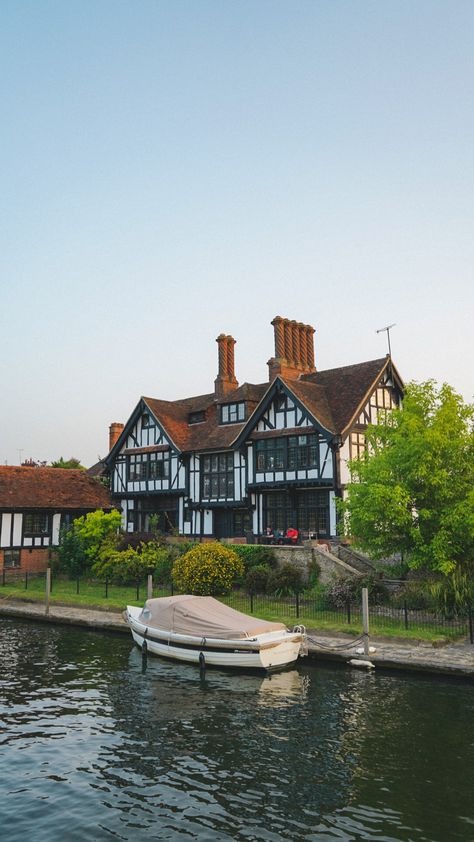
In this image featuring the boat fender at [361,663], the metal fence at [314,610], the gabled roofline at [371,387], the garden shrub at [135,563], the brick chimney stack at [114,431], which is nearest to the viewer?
the boat fender at [361,663]

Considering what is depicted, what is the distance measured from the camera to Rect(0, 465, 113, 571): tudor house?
4219cm

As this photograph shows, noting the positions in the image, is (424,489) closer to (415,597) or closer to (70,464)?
(415,597)

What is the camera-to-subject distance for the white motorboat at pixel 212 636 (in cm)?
2047

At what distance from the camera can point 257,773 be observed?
12.7m

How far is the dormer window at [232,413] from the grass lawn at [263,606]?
12.7 metres

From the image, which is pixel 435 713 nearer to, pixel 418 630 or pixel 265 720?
pixel 265 720

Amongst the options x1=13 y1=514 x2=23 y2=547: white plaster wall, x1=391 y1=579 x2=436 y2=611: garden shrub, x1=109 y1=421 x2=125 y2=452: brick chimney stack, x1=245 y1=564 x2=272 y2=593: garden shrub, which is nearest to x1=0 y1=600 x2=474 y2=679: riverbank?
x1=391 y1=579 x2=436 y2=611: garden shrub

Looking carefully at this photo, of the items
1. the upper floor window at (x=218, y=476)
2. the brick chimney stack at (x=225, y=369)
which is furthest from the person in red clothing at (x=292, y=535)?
the brick chimney stack at (x=225, y=369)

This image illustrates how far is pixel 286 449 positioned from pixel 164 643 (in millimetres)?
17383

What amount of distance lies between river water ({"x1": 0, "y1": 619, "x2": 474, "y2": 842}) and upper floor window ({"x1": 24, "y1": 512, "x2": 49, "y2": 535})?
2306cm

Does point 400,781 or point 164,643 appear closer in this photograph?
point 400,781

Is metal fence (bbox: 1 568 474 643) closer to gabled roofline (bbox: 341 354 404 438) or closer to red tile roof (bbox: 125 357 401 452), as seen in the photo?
gabled roofline (bbox: 341 354 404 438)

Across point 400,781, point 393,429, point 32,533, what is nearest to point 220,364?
point 32,533

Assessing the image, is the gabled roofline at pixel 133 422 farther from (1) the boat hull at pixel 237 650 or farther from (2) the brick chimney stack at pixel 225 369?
(1) the boat hull at pixel 237 650
